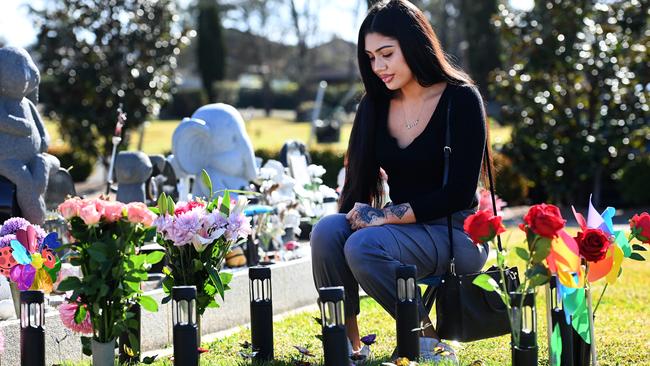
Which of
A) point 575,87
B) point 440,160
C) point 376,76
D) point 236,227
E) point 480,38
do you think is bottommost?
point 236,227

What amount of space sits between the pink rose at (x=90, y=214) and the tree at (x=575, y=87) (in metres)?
10.4

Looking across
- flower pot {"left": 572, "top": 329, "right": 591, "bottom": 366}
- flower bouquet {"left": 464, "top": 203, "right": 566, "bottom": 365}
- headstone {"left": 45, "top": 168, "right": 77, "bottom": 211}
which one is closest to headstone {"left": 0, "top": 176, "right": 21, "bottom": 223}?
headstone {"left": 45, "top": 168, "right": 77, "bottom": 211}

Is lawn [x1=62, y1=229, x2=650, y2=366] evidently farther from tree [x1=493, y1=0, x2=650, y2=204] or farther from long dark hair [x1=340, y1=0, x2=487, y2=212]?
tree [x1=493, y1=0, x2=650, y2=204]

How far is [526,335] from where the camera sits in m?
3.23

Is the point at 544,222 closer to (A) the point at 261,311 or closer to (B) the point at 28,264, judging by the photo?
(A) the point at 261,311

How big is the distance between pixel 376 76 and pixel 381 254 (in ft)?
2.99

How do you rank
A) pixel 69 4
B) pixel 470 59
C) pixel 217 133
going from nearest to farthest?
pixel 217 133
pixel 69 4
pixel 470 59

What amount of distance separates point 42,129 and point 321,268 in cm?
266

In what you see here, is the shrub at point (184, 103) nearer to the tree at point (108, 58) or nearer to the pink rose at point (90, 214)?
the tree at point (108, 58)

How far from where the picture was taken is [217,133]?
7.01 m

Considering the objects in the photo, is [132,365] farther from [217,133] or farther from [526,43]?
[526,43]

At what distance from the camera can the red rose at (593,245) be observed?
3.38m

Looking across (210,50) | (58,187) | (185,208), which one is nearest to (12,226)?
(185,208)

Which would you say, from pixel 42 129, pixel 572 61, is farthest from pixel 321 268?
pixel 572 61
